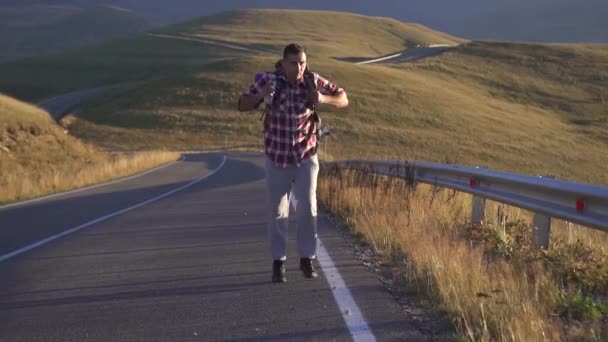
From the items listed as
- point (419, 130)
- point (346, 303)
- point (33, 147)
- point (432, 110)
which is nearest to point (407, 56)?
point (432, 110)

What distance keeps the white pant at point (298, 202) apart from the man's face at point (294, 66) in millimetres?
783

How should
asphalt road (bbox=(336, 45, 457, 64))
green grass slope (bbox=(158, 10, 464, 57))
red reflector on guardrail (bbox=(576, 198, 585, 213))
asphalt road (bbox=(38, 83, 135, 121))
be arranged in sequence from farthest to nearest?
green grass slope (bbox=(158, 10, 464, 57))
asphalt road (bbox=(336, 45, 457, 64))
asphalt road (bbox=(38, 83, 135, 121))
red reflector on guardrail (bbox=(576, 198, 585, 213))

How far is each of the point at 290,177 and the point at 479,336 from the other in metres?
2.83

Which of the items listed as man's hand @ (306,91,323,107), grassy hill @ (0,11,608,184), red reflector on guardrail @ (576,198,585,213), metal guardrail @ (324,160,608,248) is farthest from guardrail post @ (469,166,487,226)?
grassy hill @ (0,11,608,184)

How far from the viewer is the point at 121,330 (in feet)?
21.3

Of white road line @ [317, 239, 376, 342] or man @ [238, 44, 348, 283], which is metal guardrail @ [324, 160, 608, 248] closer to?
white road line @ [317, 239, 376, 342]

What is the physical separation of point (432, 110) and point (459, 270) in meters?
65.4

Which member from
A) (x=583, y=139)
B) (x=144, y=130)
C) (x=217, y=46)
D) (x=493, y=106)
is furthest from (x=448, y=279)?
(x=217, y=46)

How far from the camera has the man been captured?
7746mm

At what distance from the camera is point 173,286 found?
806 centimetres

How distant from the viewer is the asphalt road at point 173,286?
648cm

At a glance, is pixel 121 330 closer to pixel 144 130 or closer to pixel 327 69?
pixel 144 130

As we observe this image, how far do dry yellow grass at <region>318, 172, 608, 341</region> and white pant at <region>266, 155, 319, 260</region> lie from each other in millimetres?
995

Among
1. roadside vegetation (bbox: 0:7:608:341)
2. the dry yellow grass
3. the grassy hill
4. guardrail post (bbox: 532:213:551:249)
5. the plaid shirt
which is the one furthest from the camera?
the grassy hill
